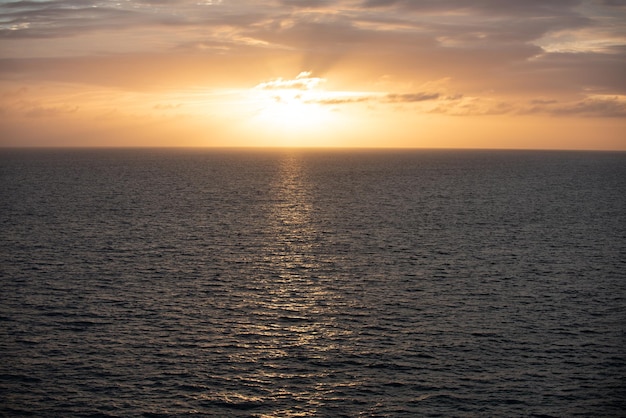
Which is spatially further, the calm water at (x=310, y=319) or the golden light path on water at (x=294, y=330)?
the golden light path on water at (x=294, y=330)

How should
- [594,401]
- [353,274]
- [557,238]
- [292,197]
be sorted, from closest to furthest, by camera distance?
[594,401]
[353,274]
[557,238]
[292,197]

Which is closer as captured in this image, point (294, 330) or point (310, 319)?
point (294, 330)

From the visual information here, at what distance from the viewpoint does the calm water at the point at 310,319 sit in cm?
4588

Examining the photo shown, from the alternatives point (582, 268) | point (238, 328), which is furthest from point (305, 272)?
point (582, 268)

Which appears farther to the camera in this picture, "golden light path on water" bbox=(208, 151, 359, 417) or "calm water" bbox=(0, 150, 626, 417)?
"golden light path on water" bbox=(208, 151, 359, 417)

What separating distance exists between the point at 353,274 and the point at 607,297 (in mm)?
30308

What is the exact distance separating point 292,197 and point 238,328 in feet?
396

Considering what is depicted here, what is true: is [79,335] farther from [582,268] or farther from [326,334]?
[582,268]

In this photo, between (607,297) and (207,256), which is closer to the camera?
(607,297)

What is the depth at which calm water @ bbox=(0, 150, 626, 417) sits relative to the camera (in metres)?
45.9

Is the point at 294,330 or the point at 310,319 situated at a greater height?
the point at 310,319

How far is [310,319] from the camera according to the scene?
62.7 meters

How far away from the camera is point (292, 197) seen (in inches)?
7062

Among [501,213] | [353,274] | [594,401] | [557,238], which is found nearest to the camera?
[594,401]
